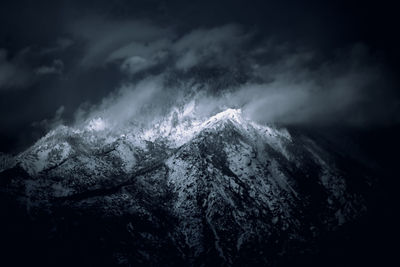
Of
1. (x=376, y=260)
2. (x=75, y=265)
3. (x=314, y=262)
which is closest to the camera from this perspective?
(x=376, y=260)

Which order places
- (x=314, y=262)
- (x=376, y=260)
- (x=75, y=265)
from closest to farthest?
1. (x=376, y=260)
2. (x=75, y=265)
3. (x=314, y=262)

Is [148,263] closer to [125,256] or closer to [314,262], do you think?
[125,256]

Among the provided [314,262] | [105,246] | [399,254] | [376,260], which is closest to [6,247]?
[105,246]

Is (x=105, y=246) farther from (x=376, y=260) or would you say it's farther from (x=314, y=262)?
(x=376, y=260)

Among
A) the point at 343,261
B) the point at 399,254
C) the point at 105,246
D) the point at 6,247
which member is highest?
the point at 6,247

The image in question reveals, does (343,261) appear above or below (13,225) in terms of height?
below

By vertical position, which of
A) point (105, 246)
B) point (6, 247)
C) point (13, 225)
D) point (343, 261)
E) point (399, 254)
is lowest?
point (399, 254)

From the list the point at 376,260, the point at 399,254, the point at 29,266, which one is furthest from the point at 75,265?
the point at 399,254

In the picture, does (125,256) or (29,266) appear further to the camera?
(125,256)

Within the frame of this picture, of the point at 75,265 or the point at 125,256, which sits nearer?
the point at 75,265
